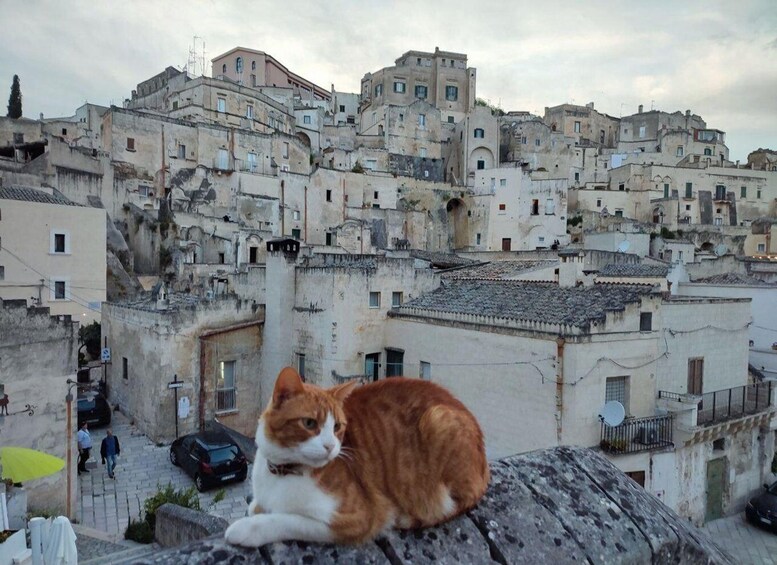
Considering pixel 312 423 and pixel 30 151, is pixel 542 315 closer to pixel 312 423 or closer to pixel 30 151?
pixel 312 423

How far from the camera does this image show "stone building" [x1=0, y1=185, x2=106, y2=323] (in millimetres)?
23812

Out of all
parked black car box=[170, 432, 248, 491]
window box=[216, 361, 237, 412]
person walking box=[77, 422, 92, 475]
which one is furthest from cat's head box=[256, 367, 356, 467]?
window box=[216, 361, 237, 412]

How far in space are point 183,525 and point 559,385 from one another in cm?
972

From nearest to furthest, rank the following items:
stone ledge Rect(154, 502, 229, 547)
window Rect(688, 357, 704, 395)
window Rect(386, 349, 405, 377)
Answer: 1. stone ledge Rect(154, 502, 229, 547)
2. window Rect(688, 357, 704, 395)
3. window Rect(386, 349, 405, 377)

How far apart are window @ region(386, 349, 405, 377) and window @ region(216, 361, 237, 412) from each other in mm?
5835

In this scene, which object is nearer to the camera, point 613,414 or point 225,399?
point 613,414

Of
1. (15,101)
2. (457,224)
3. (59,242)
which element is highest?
(15,101)

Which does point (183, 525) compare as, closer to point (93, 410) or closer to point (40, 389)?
point (40, 389)

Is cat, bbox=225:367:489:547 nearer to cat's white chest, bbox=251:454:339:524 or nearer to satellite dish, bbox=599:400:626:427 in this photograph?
cat's white chest, bbox=251:454:339:524

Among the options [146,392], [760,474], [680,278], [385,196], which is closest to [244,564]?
[146,392]

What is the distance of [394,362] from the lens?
65.9 feet

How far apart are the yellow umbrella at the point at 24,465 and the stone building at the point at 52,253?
16.6m

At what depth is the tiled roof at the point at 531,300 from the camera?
49.3ft

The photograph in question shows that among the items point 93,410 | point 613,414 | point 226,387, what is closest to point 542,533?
point 613,414
